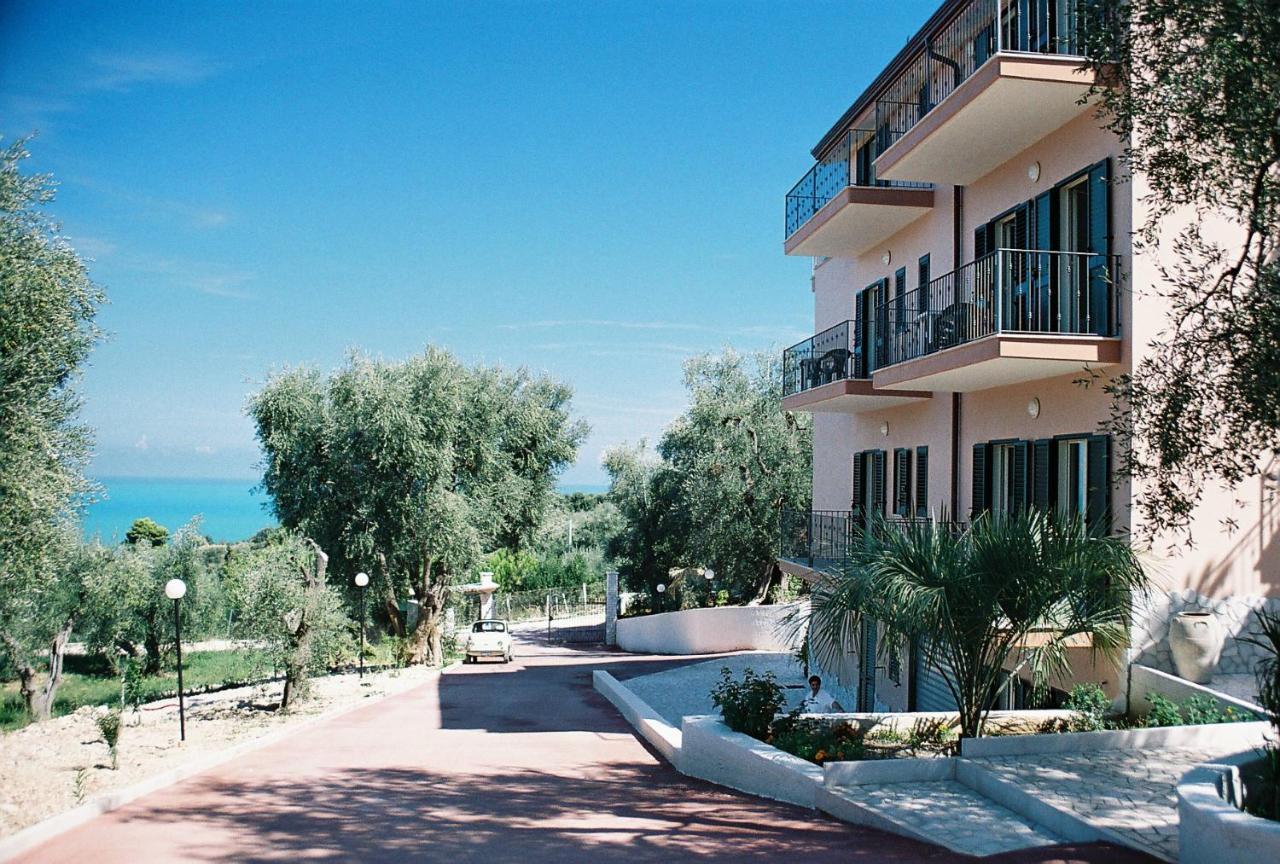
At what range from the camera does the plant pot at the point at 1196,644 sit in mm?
10102

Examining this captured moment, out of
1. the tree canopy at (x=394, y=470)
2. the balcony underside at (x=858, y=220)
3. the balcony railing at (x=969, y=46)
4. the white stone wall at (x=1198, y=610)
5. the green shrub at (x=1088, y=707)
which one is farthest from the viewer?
the tree canopy at (x=394, y=470)

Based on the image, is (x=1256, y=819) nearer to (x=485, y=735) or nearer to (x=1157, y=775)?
(x=1157, y=775)

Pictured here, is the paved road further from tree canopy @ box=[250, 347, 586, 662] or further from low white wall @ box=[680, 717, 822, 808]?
tree canopy @ box=[250, 347, 586, 662]

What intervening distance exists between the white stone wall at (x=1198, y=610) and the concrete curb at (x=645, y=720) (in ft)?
17.8

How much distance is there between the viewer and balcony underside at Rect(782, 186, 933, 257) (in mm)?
15758

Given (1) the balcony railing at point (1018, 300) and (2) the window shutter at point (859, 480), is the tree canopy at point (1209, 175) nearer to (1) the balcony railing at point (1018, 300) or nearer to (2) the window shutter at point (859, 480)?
(1) the balcony railing at point (1018, 300)

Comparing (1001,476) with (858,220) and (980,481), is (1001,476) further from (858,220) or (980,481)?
(858,220)

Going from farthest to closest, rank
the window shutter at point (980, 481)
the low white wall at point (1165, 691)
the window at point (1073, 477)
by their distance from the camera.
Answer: the window shutter at point (980, 481), the window at point (1073, 477), the low white wall at point (1165, 691)

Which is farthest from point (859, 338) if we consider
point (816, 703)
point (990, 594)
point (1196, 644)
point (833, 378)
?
point (990, 594)

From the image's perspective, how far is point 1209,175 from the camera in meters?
7.20

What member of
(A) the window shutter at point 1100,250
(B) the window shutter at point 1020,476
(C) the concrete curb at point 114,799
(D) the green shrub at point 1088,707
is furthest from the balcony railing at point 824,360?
(C) the concrete curb at point 114,799

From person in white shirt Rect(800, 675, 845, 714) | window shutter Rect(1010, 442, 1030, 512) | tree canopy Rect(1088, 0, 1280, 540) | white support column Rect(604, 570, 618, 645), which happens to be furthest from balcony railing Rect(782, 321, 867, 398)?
white support column Rect(604, 570, 618, 645)

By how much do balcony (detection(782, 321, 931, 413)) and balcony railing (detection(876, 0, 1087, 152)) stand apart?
148 inches

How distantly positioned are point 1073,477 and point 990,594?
3.35m
